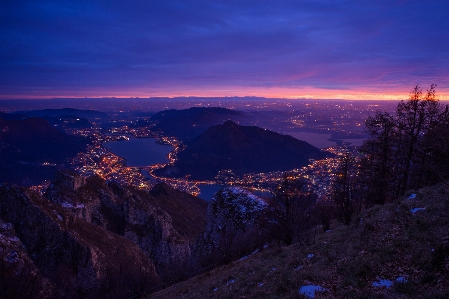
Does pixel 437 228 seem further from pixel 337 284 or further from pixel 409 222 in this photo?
pixel 337 284

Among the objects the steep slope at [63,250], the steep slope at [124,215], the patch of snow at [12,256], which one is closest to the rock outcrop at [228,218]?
the steep slope at [63,250]

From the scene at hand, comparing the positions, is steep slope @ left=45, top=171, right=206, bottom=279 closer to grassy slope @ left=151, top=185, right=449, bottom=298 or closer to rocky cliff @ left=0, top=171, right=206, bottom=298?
rocky cliff @ left=0, top=171, right=206, bottom=298

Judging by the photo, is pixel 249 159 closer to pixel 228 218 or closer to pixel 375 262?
pixel 228 218

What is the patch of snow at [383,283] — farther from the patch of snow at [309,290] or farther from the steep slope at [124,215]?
the steep slope at [124,215]

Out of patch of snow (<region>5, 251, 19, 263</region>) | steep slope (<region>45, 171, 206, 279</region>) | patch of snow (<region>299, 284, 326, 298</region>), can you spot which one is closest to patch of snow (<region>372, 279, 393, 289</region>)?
patch of snow (<region>299, 284, 326, 298</region>)

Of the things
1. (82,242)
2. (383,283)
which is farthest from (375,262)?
(82,242)
